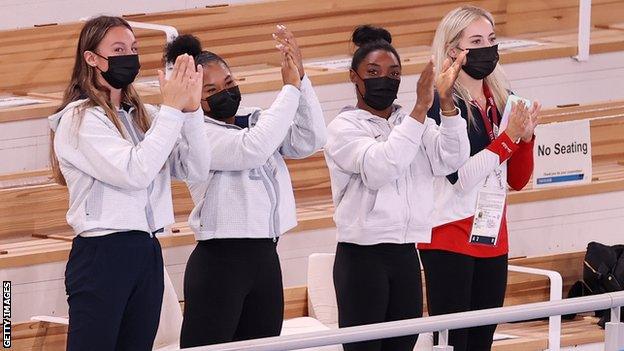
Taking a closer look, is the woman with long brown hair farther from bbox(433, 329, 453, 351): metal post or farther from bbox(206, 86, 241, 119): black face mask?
bbox(433, 329, 453, 351): metal post

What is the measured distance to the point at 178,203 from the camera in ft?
16.7

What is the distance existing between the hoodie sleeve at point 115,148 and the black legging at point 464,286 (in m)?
0.93

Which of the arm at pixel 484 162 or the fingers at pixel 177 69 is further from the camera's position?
the arm at pixel 484 162

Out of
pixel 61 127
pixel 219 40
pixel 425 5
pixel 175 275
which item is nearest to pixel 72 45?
pixel 219 40

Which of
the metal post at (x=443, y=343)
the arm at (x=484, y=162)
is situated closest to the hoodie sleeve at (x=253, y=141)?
the arm at (x=484, y=162)

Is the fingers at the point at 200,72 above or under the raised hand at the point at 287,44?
under

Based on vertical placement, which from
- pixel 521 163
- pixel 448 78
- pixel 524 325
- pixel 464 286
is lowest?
pixel 524 325

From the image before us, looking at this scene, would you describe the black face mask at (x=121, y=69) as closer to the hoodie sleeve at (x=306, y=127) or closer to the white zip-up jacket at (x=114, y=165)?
the white zip-up jacket at (x=114, y=165)

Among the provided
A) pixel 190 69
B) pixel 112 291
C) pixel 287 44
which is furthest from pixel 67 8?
pixel 112 291

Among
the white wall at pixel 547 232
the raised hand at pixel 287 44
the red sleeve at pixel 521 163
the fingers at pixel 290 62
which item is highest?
the raised hand at pixel 287 44

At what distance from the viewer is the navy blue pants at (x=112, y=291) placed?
343 centimetres

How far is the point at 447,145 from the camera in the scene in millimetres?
3971

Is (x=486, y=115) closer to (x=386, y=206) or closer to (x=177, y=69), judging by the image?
(x=386, y=206)

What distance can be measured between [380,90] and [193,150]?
640 mm
